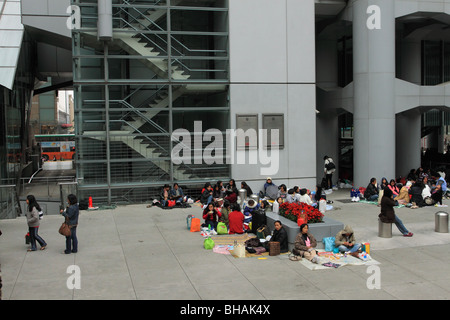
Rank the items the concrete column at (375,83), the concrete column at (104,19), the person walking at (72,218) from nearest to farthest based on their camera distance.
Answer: the person walking at (72,218), the concrete column at (104,19), the concrete column at (375,83)

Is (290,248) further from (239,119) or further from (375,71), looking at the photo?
(375,71)

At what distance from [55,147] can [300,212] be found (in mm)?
39190

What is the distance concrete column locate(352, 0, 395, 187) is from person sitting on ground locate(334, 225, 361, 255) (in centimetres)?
1046

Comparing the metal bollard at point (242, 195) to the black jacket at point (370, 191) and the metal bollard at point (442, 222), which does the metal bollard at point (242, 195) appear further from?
the metal bollard at point (442, 222)

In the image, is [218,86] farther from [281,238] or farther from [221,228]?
[281,238]

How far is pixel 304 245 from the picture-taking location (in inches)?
489

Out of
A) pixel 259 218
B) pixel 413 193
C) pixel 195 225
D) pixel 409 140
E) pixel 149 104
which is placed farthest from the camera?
pixel 409 140

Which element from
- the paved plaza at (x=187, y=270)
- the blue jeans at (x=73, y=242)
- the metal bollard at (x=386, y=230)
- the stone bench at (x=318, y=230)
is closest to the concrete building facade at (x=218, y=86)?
the paved plaza at (x=187, y=270)

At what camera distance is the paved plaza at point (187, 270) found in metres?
9.95

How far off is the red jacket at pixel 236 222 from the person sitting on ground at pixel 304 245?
2782 millimetres

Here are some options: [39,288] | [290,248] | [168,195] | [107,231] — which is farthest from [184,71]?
[39,288]

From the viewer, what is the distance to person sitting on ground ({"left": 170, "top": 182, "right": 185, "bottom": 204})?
65.7 feet

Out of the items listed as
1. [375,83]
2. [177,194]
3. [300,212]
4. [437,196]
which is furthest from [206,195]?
[375,83]

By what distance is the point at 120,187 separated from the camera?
2055 cm
